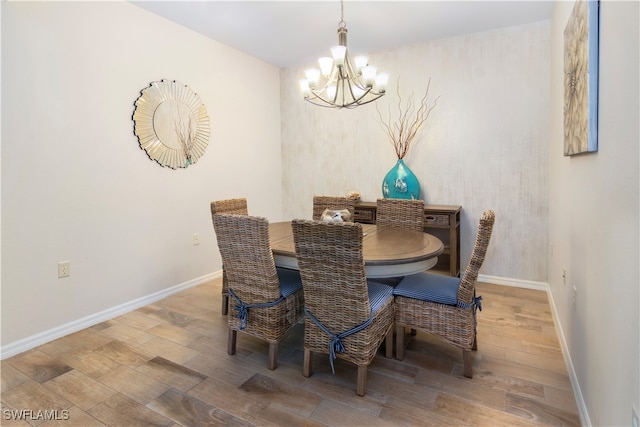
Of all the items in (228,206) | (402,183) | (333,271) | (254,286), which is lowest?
(254,286)

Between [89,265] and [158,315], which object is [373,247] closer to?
[158,315]

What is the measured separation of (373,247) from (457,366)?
2.86ft

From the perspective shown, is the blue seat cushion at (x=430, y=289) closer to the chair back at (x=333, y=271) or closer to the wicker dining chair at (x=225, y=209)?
the chair back at (x=333, y=271)

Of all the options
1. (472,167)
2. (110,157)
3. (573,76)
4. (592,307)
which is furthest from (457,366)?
(110,157)

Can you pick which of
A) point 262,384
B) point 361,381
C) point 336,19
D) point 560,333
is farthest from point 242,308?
point 336,19

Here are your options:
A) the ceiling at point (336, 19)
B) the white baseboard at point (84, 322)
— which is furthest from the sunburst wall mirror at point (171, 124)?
the white baseboard at point (84, 322)

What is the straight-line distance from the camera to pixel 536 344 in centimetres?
232

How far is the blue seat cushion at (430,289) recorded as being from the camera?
6.59 feet

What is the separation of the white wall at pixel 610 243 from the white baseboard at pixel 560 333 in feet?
0.06

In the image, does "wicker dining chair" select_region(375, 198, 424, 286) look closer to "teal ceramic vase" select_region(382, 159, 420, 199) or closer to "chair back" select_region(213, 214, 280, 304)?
"teal ceramic vase" select_region(382, 159, 420, 199)

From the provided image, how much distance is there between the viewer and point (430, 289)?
6.89ft

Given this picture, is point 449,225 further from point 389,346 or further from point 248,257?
point 248,257

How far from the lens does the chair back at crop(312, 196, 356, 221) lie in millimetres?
3221

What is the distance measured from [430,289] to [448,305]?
14 cm
